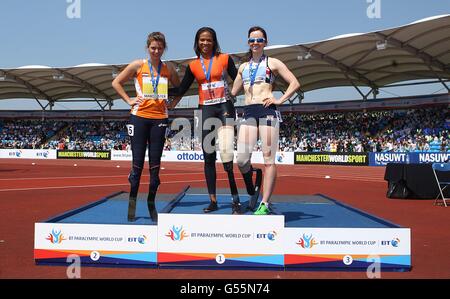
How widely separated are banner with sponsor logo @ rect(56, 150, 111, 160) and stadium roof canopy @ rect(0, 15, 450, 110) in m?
6.67

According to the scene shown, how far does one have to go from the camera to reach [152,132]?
4.81m

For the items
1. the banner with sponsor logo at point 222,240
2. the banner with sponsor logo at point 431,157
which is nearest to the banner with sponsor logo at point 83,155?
the banner with sponsor logo at point 431,157

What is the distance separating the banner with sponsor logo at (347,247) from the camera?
3.87m

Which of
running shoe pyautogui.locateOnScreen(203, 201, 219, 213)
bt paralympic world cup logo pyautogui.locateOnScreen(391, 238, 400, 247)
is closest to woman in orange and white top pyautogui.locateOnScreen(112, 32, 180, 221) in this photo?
running shoe pyautogui.locateOnScreen(203, 201, 219, 213)

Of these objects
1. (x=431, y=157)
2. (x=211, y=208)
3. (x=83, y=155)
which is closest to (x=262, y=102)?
(x=211, y=208)

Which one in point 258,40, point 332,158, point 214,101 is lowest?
point 332,158

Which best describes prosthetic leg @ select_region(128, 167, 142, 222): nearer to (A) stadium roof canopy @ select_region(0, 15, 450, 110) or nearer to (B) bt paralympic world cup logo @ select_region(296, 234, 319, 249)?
(B) bt paralympic world cup logo @ select_region(296, 234, 319, 249)

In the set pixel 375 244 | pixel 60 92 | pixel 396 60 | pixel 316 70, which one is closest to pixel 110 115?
pixel 60 92

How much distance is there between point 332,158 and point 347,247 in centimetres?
2777

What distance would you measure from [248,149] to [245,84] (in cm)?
75

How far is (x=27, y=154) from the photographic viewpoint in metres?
41.4

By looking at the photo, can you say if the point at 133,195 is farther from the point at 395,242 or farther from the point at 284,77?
the point at 395,242

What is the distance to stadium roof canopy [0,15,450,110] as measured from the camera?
25.1 metres
